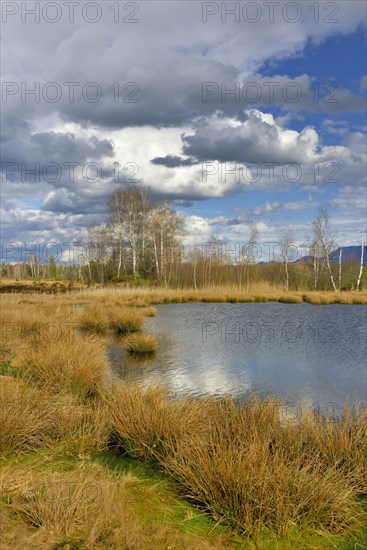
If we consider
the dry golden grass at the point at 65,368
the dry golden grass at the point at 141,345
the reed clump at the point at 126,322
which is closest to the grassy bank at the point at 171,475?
the dry golden grass at the point at 65,368

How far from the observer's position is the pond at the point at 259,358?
8594 millimetres

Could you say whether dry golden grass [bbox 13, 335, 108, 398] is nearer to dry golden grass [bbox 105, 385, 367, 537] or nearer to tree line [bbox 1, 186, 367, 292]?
dry golden grass [bbox 105, 385, 367, 537]

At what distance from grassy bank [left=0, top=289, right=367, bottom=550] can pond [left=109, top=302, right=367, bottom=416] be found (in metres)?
2.79

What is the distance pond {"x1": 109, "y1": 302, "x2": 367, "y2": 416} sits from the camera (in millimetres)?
8594

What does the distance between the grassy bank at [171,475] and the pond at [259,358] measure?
110 inches

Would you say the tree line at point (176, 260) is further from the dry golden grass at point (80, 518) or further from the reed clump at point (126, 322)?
the dry golden grass at point (80, 518)

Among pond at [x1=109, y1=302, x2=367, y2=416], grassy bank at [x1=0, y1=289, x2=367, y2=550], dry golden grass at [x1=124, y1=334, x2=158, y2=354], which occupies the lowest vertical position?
pond at [x1=109, y1=302, x2=367, y2=416]

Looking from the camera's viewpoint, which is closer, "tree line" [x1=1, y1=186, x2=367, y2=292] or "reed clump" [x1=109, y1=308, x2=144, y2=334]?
"reed clump" [x1=109, y1=308, x2=144, y2=334]

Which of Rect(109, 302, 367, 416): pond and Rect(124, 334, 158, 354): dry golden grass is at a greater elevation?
Rect(124, 334, 158, 354): dry golden grass

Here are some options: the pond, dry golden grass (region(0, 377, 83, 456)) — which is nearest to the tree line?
the pond

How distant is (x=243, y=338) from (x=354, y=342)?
11.6ft

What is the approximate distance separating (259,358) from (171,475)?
25.5 ft

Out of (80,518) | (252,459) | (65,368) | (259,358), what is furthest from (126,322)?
(80,518)

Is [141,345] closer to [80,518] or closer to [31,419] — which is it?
[31,419]
